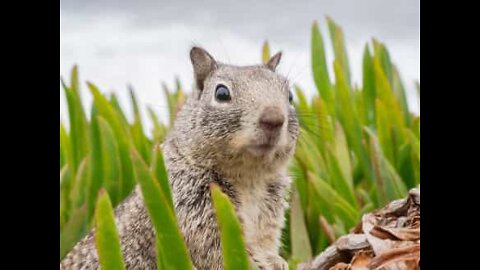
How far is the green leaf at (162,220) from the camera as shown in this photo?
1515 millimetres

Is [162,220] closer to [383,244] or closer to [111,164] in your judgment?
[383,244]

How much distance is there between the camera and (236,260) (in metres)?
1.57

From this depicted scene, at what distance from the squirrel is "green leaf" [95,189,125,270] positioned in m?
0.50

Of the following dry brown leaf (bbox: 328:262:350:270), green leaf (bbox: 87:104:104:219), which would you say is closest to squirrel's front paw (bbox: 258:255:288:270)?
dry brown leaf (bbox: 328:262:350:270)

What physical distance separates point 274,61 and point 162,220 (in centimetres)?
101

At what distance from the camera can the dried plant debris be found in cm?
177

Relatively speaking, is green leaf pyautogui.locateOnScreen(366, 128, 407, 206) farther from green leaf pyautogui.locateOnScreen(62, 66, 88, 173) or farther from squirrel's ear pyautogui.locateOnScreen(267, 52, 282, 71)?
green leaf pyautogui.locateOnScreen(62, 66, 88, 173)

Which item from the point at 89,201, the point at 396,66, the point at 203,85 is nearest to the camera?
the point at 203,85

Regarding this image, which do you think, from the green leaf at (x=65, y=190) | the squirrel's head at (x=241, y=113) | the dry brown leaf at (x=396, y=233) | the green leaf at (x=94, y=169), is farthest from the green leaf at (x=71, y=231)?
the dry brown leaf at (x=396, y=233)

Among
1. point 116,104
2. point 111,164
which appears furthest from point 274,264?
point 116,104

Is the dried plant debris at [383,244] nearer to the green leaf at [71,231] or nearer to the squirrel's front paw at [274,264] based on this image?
the squirrel's front paw at [274,264]
